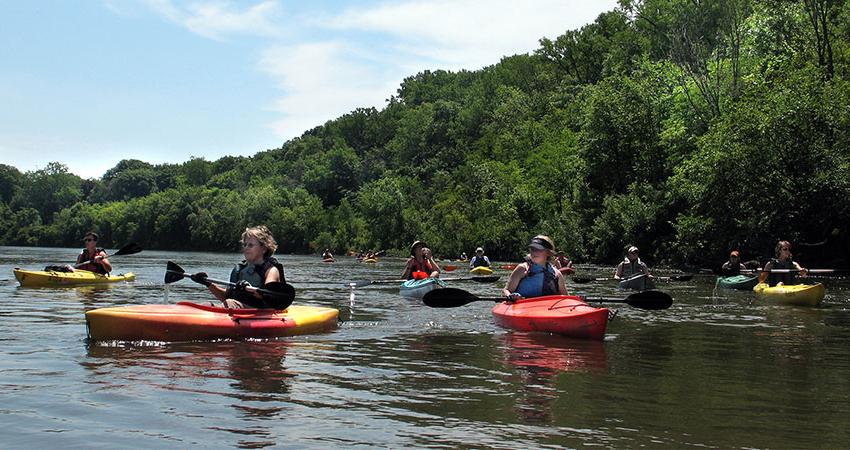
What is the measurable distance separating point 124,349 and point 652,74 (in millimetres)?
43232

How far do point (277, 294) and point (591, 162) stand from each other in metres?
38.3

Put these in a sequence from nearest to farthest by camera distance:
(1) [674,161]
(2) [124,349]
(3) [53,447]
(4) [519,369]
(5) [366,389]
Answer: (3) [53,447] → (5) [366,389] → (4) [519,369] → (2) [124,349] → (1) [674,161]

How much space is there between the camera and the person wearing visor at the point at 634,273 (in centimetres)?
1775

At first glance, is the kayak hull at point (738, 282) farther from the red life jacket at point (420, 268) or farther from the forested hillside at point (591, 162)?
the forested hillside at point (591, 162)

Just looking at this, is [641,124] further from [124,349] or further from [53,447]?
[53,447]

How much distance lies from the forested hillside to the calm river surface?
58.7ft

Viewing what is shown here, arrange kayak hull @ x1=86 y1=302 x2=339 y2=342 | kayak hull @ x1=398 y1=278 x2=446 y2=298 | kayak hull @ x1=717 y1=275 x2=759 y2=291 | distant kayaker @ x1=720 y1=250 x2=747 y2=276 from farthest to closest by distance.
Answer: distant kayaker @ x1=720 y1=250 x2=747 y2=276 < kayak hull @ x1=717 y1=275 x2=759 y2=291 < kayak hull @ x1=398 y1=278 x2=446 y2=298 < kayak hull @ x1=86 y1=302 x2=339 y2=342

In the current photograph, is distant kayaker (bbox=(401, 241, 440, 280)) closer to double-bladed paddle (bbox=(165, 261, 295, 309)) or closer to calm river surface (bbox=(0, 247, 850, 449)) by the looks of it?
calm river surface (bbox=(0, 247, 850, 449))

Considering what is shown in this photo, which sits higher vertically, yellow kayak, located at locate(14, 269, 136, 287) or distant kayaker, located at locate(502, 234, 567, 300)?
distant kayaker, located at locate(502, 234, 567, 300)

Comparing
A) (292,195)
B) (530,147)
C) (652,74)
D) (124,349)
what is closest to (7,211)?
(292,195)

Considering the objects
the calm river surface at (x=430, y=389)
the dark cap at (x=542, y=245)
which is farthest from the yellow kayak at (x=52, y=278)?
the dark cap at (x=542, y=245)

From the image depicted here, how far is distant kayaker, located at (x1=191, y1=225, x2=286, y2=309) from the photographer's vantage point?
9.57m

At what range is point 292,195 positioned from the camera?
9775 cm

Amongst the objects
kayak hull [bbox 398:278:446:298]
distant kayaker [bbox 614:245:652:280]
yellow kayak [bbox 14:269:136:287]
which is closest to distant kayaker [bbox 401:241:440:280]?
kayak hull [bbox 398:278:446:298]
